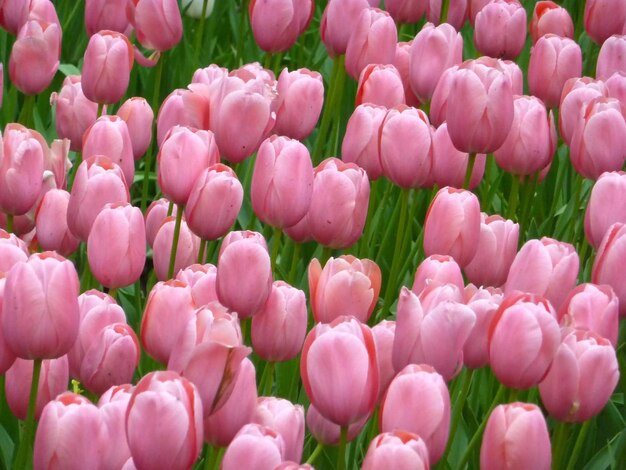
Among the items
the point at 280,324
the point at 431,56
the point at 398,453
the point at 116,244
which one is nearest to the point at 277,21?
the point at 431,56

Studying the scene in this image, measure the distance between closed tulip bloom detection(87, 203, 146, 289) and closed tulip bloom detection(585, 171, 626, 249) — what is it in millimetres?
660

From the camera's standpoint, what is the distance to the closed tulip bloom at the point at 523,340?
1.28m

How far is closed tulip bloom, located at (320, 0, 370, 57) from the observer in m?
2.46

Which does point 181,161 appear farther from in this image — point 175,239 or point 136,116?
point 136,116

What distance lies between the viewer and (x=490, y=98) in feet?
6.17

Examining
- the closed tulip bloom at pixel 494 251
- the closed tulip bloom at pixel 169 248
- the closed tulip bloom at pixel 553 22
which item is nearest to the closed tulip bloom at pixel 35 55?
the closed tulip bloom at pixel 169 248

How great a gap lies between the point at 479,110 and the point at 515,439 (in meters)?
0.81

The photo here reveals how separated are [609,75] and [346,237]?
3.18 feet

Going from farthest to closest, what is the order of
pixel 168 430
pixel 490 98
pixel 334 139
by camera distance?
1. pixel 334 139
2. pixel 490 98
3. pixel 168 430

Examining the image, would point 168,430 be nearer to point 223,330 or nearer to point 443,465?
point 223,330

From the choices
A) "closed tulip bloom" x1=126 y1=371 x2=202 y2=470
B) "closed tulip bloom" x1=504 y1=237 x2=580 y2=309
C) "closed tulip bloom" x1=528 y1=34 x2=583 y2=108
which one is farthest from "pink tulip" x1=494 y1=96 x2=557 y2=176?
"closed tulip bloom" x1=126 y1=371 x2=202 y2=470

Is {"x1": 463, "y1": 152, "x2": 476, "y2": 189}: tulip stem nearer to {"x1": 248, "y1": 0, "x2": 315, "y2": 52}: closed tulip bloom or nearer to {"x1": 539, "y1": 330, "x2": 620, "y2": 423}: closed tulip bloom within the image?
{"x1": 248, "y1": 0, "x2": 315, "y2": 52}: closed tulip bloom

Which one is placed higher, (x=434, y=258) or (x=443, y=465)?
(x=434, y=258)

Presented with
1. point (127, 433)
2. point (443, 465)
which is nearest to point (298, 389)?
point (443, 465)
